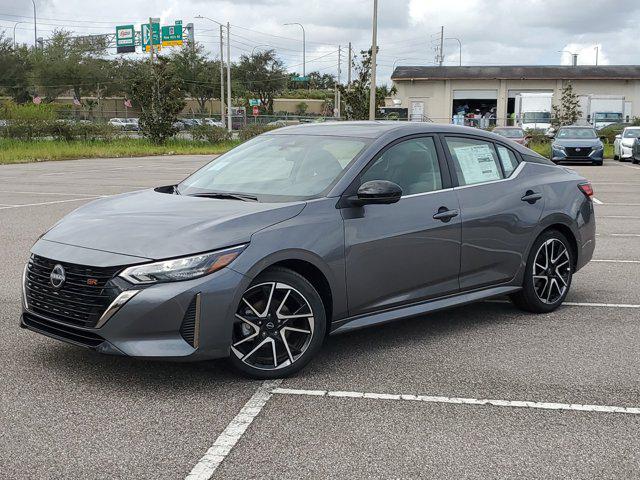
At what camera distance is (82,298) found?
4469 mm

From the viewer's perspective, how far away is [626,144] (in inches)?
1266

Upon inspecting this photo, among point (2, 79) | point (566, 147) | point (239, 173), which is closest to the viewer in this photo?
point (239, 173)

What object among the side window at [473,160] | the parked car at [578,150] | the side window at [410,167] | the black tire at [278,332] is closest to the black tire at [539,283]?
the side window at [473,160]

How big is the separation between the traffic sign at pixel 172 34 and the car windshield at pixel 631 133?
47485 mm

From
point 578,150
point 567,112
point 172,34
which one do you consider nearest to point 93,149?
point 578,150

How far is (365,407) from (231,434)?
805 mm

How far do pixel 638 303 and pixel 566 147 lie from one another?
938 inches

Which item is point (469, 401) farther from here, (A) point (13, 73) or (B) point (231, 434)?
(A) point (13, 73)

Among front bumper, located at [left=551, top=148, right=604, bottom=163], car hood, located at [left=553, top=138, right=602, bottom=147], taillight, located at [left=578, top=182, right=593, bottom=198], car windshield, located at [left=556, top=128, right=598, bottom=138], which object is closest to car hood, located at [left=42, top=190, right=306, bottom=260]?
taillight, located at [left=578, top=182, right=593, bottom=198]

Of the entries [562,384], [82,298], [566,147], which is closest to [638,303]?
[562,384]

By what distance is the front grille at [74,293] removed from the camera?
439cm

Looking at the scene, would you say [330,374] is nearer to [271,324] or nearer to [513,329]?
[271,324]

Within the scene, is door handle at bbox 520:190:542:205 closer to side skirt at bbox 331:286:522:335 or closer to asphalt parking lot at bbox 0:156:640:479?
side skirt at bbox 331:286:522:335

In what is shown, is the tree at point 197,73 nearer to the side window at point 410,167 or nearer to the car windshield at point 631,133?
the car windshield at point 631,133
